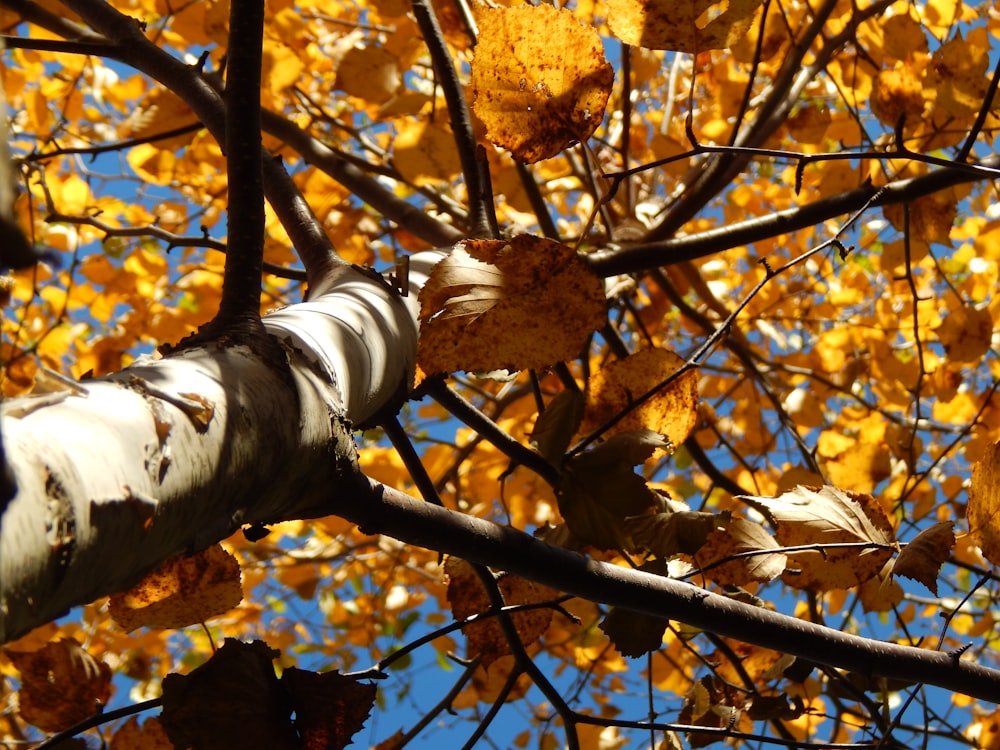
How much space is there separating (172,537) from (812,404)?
60.6 inches

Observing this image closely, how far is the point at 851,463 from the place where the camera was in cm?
113

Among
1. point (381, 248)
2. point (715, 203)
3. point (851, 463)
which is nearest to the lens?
point (851, 463)

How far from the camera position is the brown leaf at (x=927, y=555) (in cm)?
56

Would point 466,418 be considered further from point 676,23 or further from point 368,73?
point 368,73

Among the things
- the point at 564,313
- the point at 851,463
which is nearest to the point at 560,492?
the point at 564,313

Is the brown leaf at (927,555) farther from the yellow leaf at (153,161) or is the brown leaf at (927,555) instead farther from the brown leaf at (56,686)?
the yellow leaf at (153,161)

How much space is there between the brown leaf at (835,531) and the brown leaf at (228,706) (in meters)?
0.39

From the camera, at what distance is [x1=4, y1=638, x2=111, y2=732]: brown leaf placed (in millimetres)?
724

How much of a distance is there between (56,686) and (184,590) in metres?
0.24

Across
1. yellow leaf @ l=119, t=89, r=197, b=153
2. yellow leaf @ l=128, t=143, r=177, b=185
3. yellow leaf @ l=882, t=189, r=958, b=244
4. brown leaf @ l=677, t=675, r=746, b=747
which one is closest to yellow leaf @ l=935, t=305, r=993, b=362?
yellow leaf @ l=882, t=189, r=958, b=244

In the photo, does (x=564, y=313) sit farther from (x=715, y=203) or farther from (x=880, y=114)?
(x=715, y=203)

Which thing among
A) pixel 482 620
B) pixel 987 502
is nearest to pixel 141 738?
pixel 482 620

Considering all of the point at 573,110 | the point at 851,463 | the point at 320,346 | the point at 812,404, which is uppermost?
the point at 812,404

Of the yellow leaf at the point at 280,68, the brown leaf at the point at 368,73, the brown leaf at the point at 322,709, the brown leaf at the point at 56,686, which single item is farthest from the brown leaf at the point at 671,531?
the yellow leaf at the point at 280,68
